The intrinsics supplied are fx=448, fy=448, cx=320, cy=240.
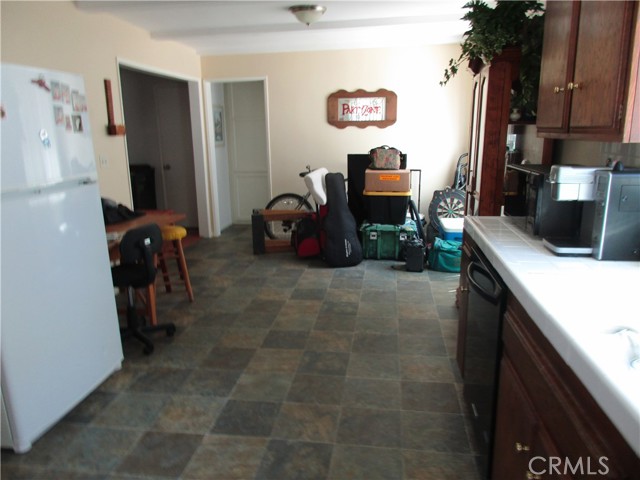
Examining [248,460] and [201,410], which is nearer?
[248,460]

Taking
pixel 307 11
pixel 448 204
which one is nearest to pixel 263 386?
pixel 307 11

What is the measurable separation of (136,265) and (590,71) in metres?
2.64

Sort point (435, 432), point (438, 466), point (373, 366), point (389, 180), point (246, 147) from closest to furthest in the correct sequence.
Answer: point (438, 466), point (435, 432), point (373, 366), point (389, 180), point (246, 147)

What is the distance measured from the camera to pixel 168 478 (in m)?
1.84

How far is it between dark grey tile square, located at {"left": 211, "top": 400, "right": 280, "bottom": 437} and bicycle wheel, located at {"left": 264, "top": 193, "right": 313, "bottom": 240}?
3374mm

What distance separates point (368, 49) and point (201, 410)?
185 inches

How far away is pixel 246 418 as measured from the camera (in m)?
2.22

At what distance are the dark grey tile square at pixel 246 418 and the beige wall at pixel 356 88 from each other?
13.2ft

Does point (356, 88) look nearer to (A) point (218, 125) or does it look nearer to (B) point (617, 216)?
(A) point (218, 125)

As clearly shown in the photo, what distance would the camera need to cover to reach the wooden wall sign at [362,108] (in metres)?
5.59

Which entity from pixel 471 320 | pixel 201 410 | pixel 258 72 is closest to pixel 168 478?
pixel 201 410

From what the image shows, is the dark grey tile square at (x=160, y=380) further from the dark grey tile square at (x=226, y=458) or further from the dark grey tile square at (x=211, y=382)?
the dark grey tile square at (x=226, y=458)

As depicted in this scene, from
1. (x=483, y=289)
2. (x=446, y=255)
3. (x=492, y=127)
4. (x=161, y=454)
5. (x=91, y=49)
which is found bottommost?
(x=161, y=454)

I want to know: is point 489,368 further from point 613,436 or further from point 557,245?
point 613,436
